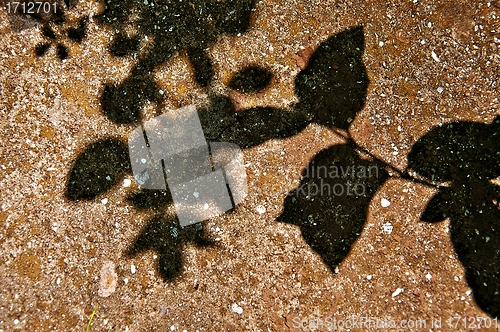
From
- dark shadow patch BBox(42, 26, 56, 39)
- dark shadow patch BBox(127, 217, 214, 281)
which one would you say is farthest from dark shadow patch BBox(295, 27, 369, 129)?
dark shadow patch BBox(42, 26, 56, 39)

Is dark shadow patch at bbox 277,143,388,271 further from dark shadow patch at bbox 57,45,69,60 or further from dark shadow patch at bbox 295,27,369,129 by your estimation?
dark shadow patch at bbox 57,45,69,60

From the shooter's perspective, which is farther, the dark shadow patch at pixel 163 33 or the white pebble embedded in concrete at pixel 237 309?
A: the dark shadow patch at pixel 163 33

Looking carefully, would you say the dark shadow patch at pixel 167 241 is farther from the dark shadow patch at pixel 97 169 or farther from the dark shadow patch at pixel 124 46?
the dark shadow patch at pixel 124 46

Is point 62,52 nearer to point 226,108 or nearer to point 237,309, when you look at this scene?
point 226,108

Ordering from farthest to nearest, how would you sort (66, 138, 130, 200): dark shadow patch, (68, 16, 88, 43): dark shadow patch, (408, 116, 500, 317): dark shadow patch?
(68, 16, 88, 43): dark shadow patch < (66, 138, 130, 200): dark shadow patch < (408, 116, 500, 317): dark shadow patch

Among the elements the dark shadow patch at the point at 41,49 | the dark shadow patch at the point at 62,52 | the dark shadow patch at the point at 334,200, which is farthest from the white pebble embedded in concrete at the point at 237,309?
the dark shadow patch at the point at 41,49

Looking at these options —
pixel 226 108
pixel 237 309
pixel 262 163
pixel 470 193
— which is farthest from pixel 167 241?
pixel 470 193

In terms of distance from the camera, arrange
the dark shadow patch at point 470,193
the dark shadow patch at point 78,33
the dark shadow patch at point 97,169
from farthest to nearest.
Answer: the dark shadow patch at point 78,33
the dark shadow patch at point 97,169
the dark shadow patch at point 470,193

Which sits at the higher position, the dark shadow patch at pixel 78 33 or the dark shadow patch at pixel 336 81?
the dark shadow patch at pixel 78 33
